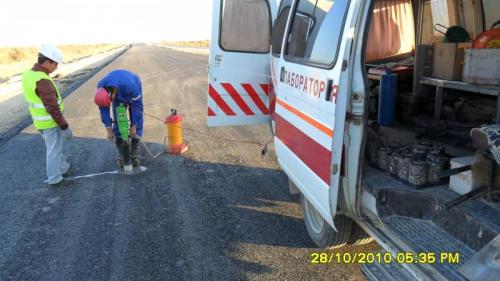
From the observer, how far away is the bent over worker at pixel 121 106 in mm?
5875

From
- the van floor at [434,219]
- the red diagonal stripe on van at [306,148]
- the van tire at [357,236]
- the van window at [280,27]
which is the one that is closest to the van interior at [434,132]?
the van floor at [434,219]

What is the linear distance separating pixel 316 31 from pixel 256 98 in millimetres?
1881

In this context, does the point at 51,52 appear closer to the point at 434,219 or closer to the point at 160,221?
the point at 160,221

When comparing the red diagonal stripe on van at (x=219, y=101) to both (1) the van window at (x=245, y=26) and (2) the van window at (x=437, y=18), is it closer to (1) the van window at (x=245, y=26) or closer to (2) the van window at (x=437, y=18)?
(1) the van window at (x=245, y=26)

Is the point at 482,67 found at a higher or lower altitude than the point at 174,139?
higher

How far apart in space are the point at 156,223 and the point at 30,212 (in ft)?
5.33

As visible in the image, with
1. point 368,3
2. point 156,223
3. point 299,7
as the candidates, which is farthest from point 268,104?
point 368,3

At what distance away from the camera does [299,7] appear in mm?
3998

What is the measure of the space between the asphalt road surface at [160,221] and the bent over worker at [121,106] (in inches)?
15.2

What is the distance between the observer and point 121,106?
6172 mm

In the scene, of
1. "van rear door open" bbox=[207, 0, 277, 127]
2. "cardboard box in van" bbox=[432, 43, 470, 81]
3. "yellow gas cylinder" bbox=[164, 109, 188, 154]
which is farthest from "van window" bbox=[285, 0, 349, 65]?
"yellow gas cylinder" bbox=[164, 109, 188, 154]

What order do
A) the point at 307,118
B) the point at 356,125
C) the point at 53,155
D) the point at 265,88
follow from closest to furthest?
the point at 356,125, the point at 307,118, the point at 265,88, the point at 53,155

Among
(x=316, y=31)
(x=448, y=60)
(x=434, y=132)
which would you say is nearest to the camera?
(x=316, y=31)
